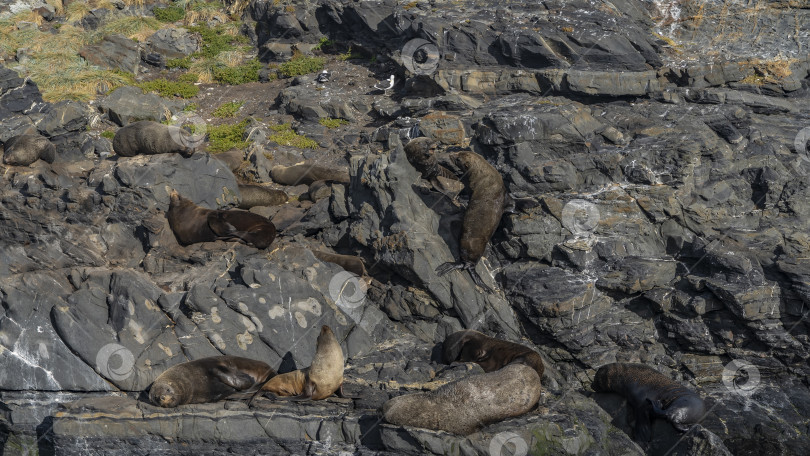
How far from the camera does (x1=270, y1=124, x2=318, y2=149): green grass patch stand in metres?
19.7

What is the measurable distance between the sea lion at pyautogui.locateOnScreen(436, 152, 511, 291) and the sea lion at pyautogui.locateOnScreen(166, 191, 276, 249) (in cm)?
367

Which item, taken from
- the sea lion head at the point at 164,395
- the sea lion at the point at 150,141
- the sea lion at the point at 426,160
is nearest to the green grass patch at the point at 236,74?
the sea lion at the point at 150,141

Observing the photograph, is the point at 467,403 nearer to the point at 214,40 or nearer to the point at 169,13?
the point at 214,40

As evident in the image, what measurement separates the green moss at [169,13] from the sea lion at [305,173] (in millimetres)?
13253

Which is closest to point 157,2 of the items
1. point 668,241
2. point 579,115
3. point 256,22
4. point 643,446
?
point 256,22

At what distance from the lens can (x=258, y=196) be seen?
16.2 metres

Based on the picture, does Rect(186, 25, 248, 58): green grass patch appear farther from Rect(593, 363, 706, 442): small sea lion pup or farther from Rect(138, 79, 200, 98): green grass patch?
Rect(593, 363, 706, 442): small sea lion pup

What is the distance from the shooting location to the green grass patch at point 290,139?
774 inches

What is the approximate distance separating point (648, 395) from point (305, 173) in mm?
10131

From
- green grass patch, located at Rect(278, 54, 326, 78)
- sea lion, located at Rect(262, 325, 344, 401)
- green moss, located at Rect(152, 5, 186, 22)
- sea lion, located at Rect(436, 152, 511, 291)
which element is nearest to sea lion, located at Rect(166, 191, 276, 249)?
sea lion, located at Rect(262, 325, 344, 401)

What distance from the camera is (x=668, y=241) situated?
13.7 metres

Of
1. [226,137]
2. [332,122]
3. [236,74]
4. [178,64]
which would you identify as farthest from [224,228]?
[178,64]

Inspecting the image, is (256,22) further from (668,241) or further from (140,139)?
(668,241)

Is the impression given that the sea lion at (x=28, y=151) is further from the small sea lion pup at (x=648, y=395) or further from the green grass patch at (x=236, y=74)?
the small sea lion pup at (x=648, y=395)
